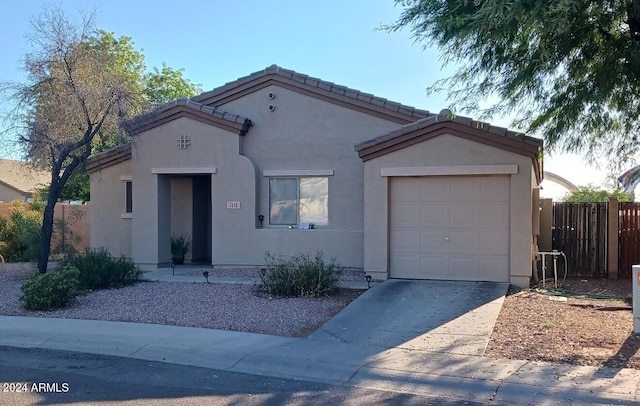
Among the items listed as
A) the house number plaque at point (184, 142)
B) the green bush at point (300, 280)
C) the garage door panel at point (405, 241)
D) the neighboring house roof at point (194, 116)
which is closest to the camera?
the green bush at point (300, 280)

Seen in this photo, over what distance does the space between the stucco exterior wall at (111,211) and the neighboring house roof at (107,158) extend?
0.43ft

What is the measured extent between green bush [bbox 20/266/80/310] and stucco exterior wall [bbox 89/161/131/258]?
5.50 metres

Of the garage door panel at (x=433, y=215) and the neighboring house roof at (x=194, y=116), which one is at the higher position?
the neighboring house roof at (x=194, y=116)

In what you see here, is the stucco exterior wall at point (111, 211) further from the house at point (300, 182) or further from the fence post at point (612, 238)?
the fence post at point (612, 238)

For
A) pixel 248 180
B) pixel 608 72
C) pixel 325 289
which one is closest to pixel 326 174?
pixel 248 180

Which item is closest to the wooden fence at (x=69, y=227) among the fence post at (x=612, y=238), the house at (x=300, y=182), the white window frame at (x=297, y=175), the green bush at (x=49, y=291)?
the house at (x=300, y=182)

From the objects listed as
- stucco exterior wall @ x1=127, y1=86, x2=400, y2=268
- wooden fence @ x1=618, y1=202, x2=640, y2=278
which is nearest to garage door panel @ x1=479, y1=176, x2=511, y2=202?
stucco exterior wall @ x1=127, y1=86, x2=400, y2=268

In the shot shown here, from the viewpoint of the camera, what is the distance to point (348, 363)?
761 cm

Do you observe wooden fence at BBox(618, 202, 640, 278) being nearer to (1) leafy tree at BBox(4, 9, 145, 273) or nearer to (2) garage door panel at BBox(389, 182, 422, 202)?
(2) garage door panel at BBox(389, 182, 422, 202)

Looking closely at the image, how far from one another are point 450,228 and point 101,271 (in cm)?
773

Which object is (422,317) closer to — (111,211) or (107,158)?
(111,211)

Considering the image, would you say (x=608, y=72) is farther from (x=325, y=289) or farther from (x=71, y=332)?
(x=71, y=332)

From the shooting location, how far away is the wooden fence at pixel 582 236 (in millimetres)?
14961

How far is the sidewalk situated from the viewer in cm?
650
